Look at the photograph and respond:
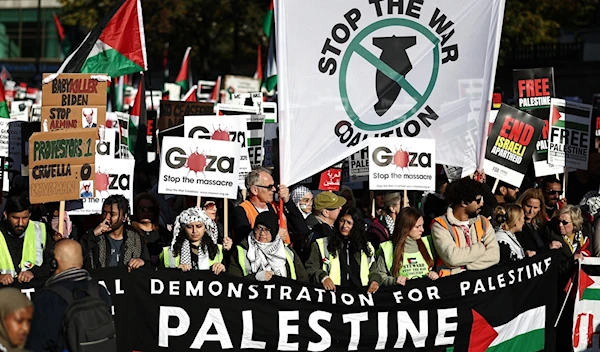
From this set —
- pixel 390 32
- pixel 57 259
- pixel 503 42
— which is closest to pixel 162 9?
pixel 503 42

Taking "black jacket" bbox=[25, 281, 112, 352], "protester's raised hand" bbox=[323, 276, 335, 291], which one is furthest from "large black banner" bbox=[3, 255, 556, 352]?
"black jacket" bbox=[25, 281, 112, 352]

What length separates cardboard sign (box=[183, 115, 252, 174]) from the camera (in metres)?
11.6

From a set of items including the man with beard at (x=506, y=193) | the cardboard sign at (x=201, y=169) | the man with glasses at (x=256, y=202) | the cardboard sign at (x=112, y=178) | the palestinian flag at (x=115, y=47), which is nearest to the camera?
the man with glasses at (x=256, y=202)

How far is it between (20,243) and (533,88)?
8008 mm

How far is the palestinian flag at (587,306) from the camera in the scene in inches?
402

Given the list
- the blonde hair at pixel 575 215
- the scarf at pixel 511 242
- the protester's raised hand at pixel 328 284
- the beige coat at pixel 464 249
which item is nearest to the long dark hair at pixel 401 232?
the beige coat at pixel 464 249

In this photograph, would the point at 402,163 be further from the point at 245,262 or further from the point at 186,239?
the point at 186,239

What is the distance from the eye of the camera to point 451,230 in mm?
9688

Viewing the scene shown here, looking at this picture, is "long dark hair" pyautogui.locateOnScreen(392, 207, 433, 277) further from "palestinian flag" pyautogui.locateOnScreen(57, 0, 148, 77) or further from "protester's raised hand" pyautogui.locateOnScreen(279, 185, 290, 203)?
"palestinian flag" pyautogui.locateOnScreen(57, 0, 148, 77)

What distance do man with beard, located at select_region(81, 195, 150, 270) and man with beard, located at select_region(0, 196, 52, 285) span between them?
327 mm

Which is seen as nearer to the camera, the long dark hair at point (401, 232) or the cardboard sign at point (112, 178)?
A: the long dark hair at point (401, 232)

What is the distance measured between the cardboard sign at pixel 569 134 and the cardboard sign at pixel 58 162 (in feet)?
20.2

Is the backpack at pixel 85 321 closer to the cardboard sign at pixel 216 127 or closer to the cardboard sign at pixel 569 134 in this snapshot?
the cardboard sign at pixel 216 127

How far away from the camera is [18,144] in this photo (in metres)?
13.2
